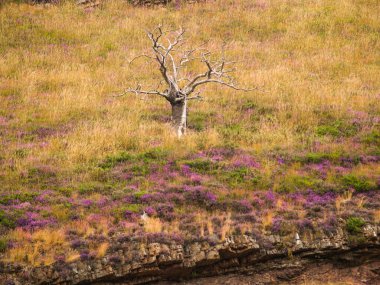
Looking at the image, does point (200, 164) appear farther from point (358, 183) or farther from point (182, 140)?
point (358, 183)

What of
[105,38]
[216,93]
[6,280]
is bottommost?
[6,280]

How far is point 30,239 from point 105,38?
19.1 meters

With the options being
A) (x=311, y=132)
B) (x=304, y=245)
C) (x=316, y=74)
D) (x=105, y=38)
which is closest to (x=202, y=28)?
(x=105, y=38)

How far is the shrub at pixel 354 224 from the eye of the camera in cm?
1246

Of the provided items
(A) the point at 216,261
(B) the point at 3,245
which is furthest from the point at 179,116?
(B) the point at 3,245

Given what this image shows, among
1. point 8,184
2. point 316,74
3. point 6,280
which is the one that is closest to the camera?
point 6,280

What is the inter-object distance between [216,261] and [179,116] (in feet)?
24.3

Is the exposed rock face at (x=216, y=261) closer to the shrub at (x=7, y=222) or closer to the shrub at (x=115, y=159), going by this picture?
the shrub at (x=7, y=222)

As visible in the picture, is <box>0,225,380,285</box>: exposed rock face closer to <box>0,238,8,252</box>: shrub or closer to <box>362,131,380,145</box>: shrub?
<box>0,238,8,252</box>: shrub


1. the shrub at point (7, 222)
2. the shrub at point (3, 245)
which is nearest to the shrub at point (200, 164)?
the shrub at point (7, 222)

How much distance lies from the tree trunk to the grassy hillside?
0.37m

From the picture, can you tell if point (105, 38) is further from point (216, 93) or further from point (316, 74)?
point (316, 74)

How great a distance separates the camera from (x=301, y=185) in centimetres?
1419

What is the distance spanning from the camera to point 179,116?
18.0 metres
